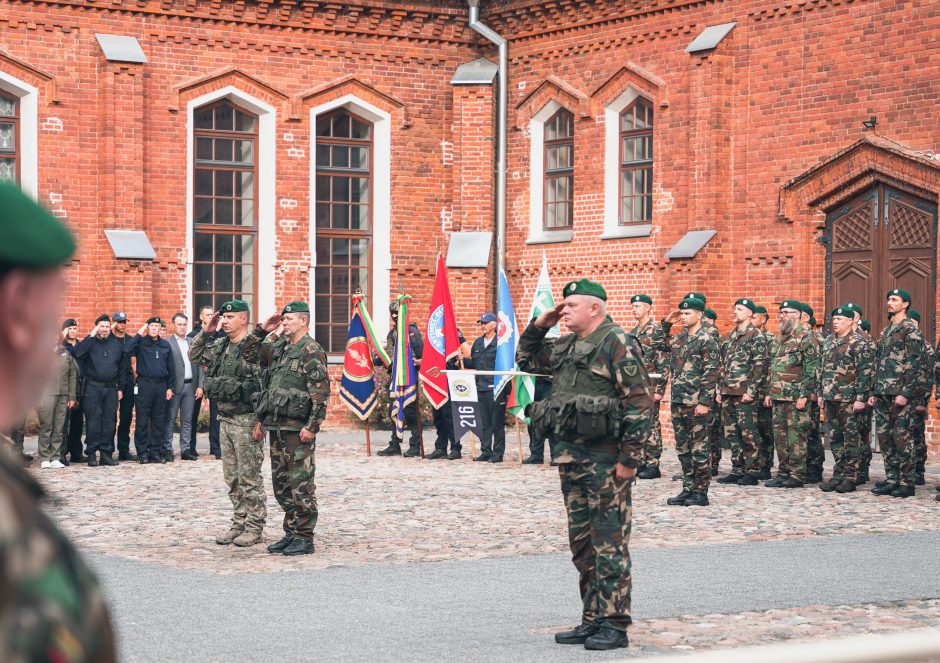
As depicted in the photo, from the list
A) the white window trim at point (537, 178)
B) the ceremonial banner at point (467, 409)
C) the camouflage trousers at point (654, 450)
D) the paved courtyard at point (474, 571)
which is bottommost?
the paved courtyard at point (474, 571)

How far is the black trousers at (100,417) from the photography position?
17.0m

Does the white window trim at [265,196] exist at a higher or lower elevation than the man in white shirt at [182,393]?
higher

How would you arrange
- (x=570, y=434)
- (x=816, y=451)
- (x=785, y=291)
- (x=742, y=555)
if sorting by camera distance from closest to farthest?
(x=570, y=434)
(x=742, y=555)
(x=816, y=451)
(x=785, y=291)

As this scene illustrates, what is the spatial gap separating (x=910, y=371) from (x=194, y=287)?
12.4m

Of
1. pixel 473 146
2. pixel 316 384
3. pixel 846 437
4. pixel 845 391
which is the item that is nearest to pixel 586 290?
pixel 316 384

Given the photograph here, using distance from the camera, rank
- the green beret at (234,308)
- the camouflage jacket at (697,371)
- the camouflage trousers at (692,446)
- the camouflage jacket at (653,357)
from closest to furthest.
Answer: the green beret at (234,308) < the camouflage trousers at (692,446) < the camouflage jacket at (697,371) < the camouflage jacket at (653,357)

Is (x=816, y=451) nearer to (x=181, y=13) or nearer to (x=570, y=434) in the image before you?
(x=570, y=434)

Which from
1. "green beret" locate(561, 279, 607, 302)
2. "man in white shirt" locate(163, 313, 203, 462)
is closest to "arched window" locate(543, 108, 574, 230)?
"man in white shirt" locate(163, 313, 203, 462)

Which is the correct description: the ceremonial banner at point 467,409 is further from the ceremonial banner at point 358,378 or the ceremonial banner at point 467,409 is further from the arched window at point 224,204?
the arched window at point 224,204

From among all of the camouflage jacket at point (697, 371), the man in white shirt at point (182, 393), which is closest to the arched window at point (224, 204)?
the man in white shirt at point (182, 393)

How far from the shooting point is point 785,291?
1953cm

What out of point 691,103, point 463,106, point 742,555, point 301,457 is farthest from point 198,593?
point 463,106

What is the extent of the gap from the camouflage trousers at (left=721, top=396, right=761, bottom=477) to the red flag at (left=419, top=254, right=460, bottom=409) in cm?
414

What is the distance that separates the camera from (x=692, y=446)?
44.4 feet
